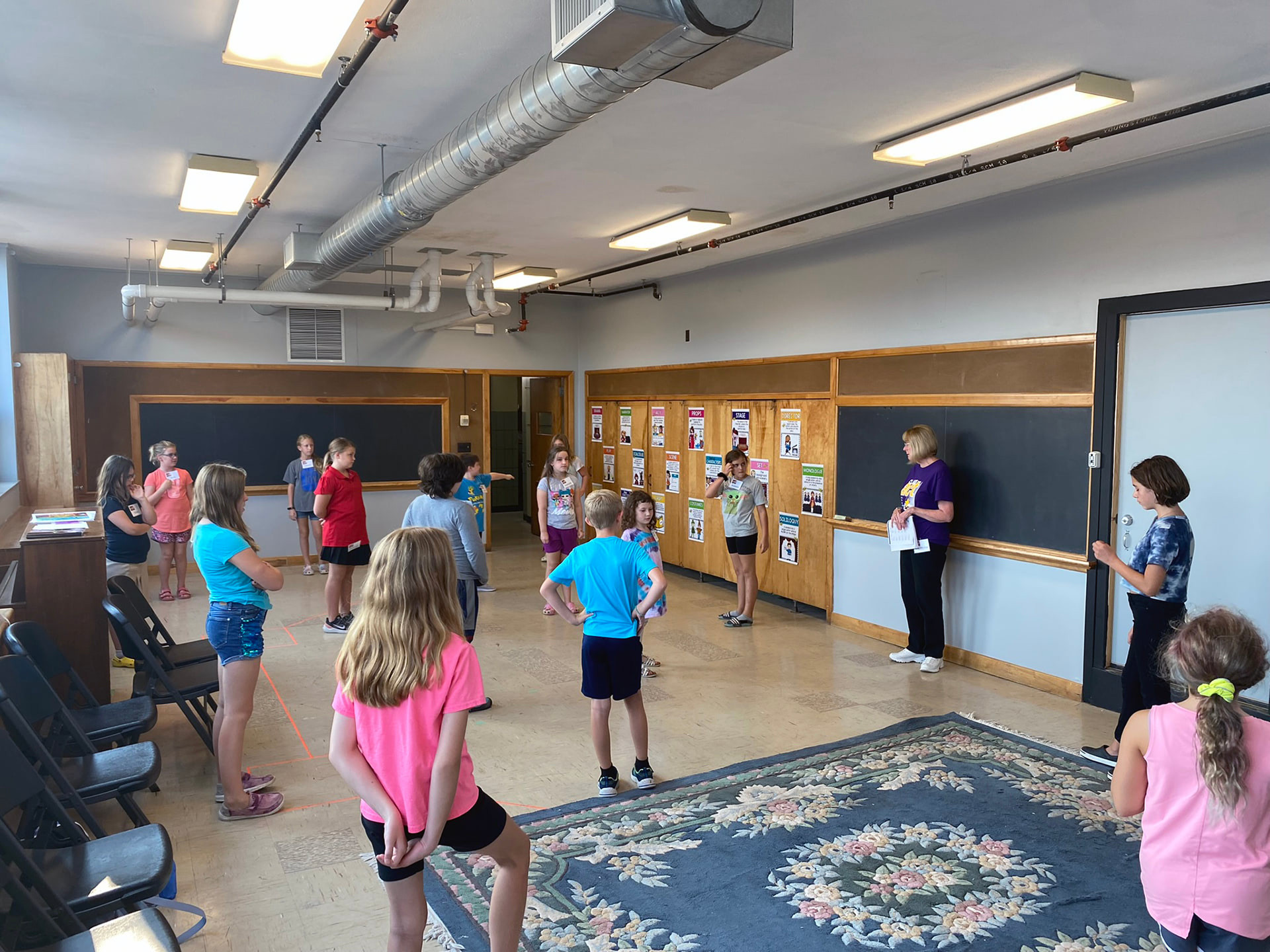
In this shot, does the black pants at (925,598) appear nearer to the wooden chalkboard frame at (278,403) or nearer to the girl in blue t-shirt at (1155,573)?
the girl in blue t-shirt at (1155,573)

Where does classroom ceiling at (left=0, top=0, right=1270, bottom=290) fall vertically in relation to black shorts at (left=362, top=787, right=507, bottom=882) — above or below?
above

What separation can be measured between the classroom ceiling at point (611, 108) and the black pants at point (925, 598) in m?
2.48

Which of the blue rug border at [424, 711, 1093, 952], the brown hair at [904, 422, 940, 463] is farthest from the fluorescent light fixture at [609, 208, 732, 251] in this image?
the blue rug border at [424, 711, 1093, 952]

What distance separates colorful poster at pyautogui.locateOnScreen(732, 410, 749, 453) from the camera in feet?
27.4

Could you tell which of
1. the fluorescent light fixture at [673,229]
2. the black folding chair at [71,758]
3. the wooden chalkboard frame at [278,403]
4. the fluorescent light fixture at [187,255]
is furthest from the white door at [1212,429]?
the wooden chalkboard frame at [278,403]

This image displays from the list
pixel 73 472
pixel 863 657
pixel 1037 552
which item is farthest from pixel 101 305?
pixel 1037 552

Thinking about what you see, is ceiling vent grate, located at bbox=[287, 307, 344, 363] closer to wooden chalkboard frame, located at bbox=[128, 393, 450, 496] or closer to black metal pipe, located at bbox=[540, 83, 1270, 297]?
wooden chalkboard frame, located at bbox=[128, 393, 450, 496]

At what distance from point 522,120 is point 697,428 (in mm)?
5933

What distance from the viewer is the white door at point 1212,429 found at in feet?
14.7

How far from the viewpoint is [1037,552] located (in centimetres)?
561

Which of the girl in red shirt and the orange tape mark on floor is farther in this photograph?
the girl in red shirt

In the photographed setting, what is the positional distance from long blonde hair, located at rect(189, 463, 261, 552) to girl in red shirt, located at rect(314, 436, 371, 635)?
2.87m

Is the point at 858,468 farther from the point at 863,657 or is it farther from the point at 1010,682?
the point at 1010,682

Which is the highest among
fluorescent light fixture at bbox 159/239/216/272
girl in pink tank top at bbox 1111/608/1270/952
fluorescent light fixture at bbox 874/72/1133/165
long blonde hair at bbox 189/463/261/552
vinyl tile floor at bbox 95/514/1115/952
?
fluorescent light fixture at bbox 159/239/216/272
